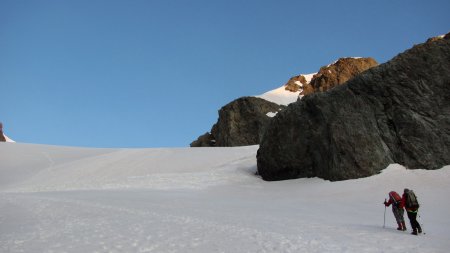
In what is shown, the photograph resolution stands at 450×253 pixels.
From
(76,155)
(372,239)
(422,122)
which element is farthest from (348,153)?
(76,155)

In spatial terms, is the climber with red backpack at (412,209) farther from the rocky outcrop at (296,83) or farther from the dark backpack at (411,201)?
the rocky outcrop at (296,83)

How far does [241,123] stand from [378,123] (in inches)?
1704

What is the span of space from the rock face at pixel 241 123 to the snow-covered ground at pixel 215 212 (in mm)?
31751

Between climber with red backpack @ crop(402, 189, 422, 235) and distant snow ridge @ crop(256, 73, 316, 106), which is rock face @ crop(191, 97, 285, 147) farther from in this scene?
distant snow ridge @ crop(256, 73, 316, 106)

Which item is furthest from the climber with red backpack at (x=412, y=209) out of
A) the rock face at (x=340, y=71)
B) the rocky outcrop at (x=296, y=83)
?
the rocky outcrop at (x=296, y=83)

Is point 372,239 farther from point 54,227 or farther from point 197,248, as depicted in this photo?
point 54,227

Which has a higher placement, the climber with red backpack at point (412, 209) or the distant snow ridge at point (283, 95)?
the distant snow ridge at point (283, 95)

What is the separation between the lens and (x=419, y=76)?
87.6ft

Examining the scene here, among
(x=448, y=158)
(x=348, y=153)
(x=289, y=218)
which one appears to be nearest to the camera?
(x=289, y=218)

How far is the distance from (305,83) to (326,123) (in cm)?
11898

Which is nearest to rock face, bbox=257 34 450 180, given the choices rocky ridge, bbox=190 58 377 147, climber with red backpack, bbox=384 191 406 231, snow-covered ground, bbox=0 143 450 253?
snow-covered ground, bbox=0 143 450 253

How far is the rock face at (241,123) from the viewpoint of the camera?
6731 centimetres

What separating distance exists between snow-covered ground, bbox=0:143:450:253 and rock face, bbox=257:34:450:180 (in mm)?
1239

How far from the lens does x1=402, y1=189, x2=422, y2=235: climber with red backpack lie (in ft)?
42.5
